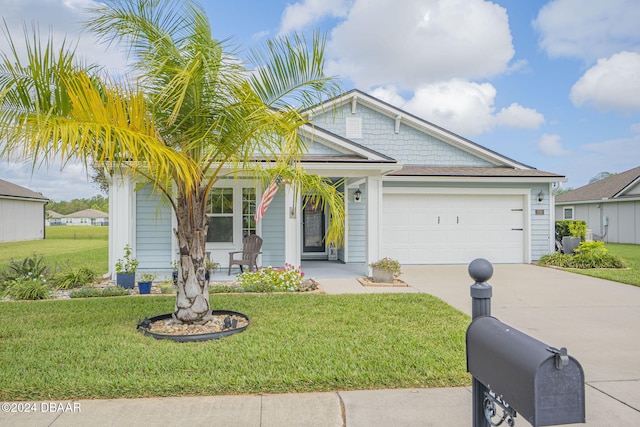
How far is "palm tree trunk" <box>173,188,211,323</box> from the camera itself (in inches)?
205

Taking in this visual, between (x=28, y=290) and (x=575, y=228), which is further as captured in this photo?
(x=575, y=228)

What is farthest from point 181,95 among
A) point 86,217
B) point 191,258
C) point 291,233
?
point 86,217

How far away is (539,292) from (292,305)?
4.93 metres

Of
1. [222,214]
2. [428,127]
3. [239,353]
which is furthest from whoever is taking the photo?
[428,127]

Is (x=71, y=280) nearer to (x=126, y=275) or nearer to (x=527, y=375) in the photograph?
(x=126, y=275)

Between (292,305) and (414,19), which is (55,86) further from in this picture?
(414,19)

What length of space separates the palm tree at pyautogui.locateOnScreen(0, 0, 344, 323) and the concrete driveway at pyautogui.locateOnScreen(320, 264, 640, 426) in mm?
3140

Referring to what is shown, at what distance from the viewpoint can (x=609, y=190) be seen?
72.8ft

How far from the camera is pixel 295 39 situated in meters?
4.82

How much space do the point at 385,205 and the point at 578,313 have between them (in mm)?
6512

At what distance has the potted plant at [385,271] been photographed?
891 cm

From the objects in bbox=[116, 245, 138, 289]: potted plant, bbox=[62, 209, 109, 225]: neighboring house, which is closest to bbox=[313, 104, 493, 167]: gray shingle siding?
bbox=[116, 245, 138, 289]: potted plant

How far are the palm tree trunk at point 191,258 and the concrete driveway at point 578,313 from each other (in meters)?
3.41

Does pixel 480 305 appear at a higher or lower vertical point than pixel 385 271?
higher
